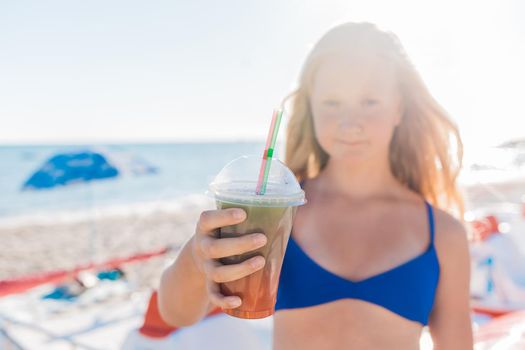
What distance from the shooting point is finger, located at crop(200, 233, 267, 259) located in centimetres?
83

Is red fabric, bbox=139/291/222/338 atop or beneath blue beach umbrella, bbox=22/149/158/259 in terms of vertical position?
atop

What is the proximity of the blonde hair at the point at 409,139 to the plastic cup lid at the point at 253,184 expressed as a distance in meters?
0.66

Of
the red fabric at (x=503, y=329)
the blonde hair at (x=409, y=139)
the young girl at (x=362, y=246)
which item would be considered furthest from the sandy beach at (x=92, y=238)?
the young girl at (x=362, y=246)

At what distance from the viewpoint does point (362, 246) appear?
146cm

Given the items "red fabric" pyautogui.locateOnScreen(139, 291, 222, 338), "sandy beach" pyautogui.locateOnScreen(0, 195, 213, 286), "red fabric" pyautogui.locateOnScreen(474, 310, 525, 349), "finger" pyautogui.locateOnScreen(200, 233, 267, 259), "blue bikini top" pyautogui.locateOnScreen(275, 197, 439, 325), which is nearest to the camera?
"finger" pyautogui.locateOnScreen(200, 233, 267, 259)

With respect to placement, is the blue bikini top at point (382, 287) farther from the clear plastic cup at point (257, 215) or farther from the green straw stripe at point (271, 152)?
the green straw stripe at point (271, 152)

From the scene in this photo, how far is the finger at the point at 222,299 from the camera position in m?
0.88

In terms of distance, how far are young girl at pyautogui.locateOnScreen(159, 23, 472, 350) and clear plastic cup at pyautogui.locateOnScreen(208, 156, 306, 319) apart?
10.8 inches

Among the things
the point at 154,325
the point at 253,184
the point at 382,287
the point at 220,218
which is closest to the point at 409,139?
the point at 382,287

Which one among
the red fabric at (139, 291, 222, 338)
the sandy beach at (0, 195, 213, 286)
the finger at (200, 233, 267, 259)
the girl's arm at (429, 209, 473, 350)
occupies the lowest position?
the sandy beach at (0, 195, 213, 286)

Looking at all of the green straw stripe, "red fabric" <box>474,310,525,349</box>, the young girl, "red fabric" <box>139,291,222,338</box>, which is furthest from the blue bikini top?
"red fabric" <box>139,291,222,338</box>

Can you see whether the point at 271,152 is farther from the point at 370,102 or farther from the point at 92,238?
the point at 92,238

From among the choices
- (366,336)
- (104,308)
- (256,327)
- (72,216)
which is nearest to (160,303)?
(366,336)

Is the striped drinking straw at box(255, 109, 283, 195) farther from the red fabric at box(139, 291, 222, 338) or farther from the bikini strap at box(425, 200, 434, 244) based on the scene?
the red fabric at box(139, 291, 222, 338)
